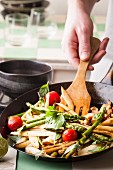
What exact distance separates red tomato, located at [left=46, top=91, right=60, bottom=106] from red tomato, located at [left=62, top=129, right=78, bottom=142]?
0.20 metres

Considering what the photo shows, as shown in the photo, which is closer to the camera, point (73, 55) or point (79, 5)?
point (73, 55)

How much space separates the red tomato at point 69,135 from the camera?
1.23 m

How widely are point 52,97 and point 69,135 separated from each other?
0.77ft

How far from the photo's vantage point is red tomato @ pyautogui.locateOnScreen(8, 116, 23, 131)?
52.3 inches

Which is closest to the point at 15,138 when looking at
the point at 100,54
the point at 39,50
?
the point at 100,54

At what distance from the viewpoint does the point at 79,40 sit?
1534mm

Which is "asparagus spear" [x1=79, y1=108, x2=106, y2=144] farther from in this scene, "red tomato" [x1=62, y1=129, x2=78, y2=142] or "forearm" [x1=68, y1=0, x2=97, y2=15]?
"forearm" [x1=68, y1=0, x2=97, y2=15]

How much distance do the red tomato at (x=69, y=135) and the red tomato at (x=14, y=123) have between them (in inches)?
6.2

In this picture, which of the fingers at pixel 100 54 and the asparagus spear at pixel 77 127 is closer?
the asparagus spear at pixel 77 127

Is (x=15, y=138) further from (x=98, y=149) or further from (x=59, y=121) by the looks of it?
(x=98, y=149)

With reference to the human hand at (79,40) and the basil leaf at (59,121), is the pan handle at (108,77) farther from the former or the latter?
the basil leaf at (59,121)

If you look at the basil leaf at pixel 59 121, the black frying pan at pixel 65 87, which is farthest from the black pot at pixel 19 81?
the basil leaf at pixel 59 121

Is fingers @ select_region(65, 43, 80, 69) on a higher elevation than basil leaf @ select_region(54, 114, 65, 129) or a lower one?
higher

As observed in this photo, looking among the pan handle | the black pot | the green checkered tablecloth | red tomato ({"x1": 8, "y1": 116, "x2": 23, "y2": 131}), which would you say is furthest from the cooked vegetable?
the green checkered tablecloth
